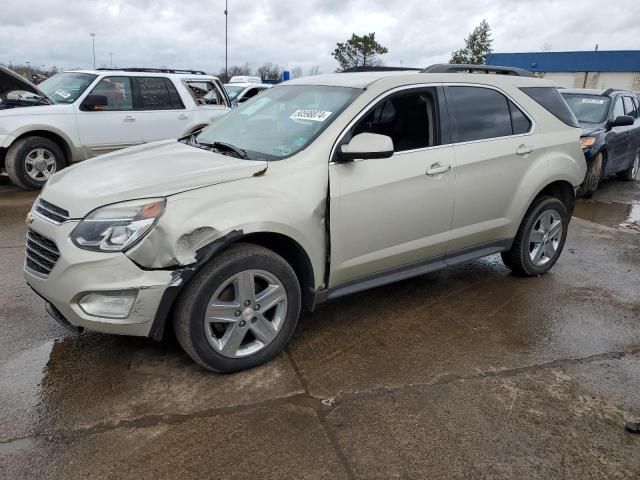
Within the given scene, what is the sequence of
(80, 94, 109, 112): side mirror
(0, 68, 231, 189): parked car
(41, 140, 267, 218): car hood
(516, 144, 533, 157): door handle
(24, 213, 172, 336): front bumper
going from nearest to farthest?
(24, 213, 172, 336): front bumper, (41, 140, 267, 218): car hood, (516, 144, 533, 157): door handle, (0, 68, 231, 189): parked car, (80, 94, 109, 112): side mirror

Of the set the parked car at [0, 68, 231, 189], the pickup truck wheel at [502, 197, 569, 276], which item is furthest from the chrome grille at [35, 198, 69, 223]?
the parked car at [0, 68, 231, 189]

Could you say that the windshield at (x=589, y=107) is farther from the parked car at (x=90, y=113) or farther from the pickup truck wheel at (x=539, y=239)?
the parked car at (x=90, y=113)

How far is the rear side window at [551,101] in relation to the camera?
475 cm

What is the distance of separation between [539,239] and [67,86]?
24.9 feet

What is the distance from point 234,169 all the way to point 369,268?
1.18 metres

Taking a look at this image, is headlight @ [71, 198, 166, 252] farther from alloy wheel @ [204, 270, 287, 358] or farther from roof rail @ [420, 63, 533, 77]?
roof rail @ [420, 63, 533, 77]

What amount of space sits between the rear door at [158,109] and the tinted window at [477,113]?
20.3 ft

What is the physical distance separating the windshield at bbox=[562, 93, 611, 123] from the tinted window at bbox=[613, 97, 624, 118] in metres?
0.18

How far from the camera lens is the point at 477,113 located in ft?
14.0

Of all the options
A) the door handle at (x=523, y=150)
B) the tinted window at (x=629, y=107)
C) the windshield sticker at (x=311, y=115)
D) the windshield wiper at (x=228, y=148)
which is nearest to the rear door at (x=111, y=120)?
the windshield wiper at (x=228, y=148)

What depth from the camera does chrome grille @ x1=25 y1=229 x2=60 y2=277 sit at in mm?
2977

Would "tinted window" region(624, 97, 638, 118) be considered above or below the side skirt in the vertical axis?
above

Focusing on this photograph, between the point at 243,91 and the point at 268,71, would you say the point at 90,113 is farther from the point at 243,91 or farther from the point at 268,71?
the point at 268,71

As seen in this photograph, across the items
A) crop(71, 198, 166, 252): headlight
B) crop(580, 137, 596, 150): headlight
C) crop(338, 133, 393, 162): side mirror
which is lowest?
crop(71, 198, 166, 252): headlight
